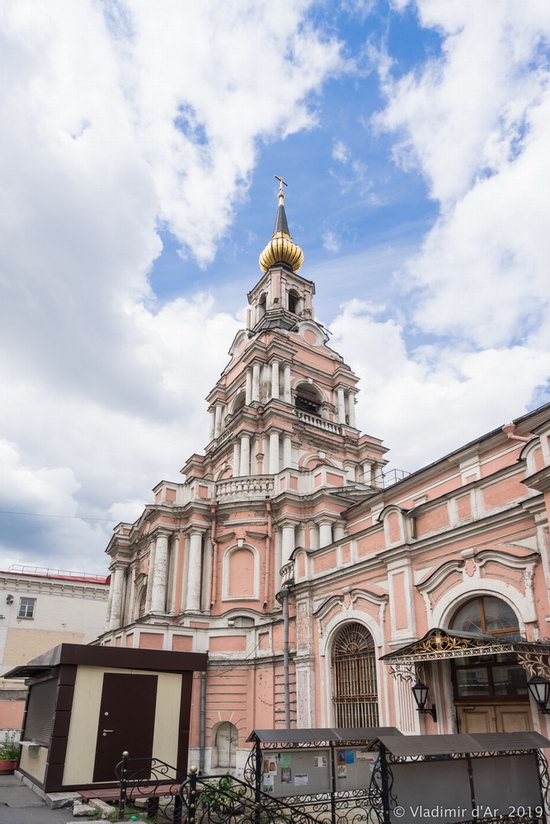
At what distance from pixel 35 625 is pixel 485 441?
31332mm

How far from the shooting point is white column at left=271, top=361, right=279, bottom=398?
32237 mm

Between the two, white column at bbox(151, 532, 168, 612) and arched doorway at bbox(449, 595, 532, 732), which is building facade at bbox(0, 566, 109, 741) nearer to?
white column at bbox(151, 532, 168, 612)

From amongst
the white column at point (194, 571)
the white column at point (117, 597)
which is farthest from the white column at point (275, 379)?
the white column at point (117, 597)

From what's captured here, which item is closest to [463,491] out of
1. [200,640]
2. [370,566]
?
[370,566]

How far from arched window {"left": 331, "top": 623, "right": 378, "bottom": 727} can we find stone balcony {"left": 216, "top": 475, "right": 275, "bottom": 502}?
35.6 feet

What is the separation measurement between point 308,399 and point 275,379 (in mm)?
3058

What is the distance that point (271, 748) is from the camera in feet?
36.2

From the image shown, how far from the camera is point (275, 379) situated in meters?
32.7

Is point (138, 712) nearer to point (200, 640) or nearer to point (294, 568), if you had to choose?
point (294, 568)

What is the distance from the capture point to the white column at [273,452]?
29203mm

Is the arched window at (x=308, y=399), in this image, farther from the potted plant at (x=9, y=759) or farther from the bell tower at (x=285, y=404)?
the potted plant at (x=9, y=759)

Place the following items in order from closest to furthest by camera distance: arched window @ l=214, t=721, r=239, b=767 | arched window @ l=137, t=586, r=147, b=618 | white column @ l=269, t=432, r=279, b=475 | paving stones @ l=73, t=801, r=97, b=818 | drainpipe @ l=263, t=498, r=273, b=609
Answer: paving stones @ l=73, t=801, r=97, b=818 → arched window @ l=214, t=721, r=239, b=767 → drainpipe @ l=263, t=498, r=273, b=609 → arched window @ l=137, t=586, r=147, b=618 → white column @ l=269, t=432, r=279, b=475

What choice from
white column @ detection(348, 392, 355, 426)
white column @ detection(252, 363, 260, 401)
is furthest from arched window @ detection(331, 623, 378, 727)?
white column @ detection(348, 392, 355, 426)

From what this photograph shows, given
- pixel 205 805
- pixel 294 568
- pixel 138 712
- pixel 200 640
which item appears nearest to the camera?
pixel 205 805
